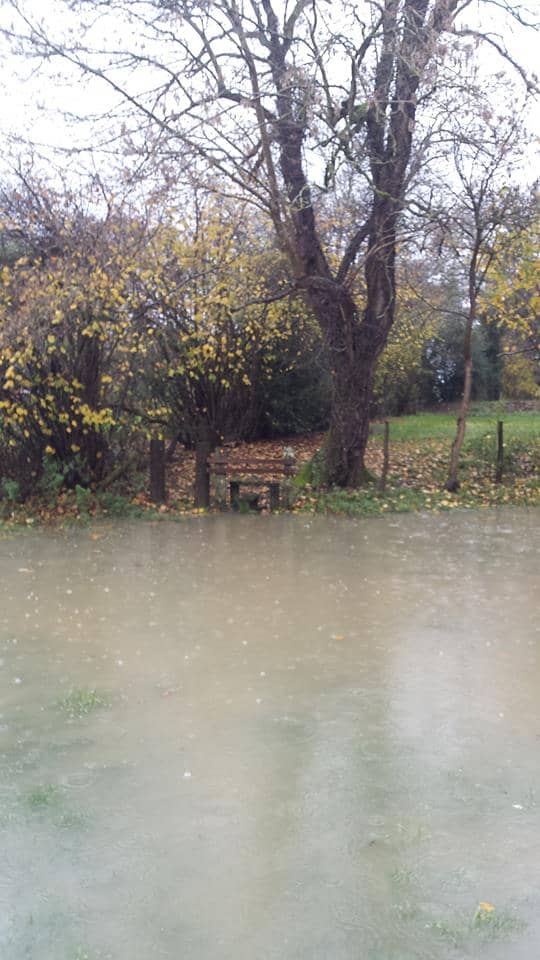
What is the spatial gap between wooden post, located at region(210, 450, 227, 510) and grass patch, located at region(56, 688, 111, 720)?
8.27 meters

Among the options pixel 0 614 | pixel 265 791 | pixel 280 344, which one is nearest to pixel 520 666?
pixel 265 791

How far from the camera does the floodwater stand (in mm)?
3680

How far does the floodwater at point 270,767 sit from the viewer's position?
3.68 meters

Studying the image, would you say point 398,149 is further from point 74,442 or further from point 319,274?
point 74,442

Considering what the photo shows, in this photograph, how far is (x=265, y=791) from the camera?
482 cm

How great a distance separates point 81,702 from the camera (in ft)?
20.2

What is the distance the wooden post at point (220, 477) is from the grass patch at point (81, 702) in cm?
827

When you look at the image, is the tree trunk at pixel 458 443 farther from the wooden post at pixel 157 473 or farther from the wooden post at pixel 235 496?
the wooden post at pixel 157 473

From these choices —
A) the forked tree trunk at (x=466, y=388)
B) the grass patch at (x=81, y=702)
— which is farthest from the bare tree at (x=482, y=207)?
the grass patch at (x=81, y=702)

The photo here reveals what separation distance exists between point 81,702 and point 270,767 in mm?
1594

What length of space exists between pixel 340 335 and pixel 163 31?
16.7 ft

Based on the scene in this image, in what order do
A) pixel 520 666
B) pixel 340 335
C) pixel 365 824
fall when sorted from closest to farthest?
1. pixel 365 824
2. pixel 520 666
3. pixel 340 335

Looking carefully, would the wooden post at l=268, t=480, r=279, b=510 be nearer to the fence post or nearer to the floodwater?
the fence post

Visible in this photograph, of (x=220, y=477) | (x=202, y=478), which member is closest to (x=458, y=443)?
(x=220, y=477)
